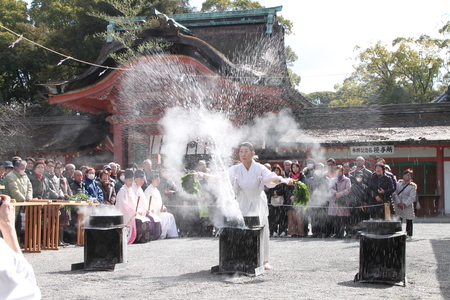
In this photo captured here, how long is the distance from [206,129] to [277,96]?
246cm

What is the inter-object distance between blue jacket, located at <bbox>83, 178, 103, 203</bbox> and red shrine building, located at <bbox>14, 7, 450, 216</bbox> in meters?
3.84

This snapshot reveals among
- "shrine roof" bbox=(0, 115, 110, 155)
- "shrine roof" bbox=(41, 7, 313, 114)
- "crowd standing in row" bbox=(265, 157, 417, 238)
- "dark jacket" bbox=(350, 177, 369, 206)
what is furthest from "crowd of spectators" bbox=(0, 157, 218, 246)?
"shrine roof" bbox=(0, 115, 110, 155)

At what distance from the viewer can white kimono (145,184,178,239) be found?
10750 millimetres

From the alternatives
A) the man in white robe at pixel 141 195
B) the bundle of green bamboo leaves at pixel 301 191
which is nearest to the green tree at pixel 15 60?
the man in white robe at pixel 141 195

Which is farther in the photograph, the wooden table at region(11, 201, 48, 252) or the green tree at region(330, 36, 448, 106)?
the green tree at region(330, 36, 448, 106)

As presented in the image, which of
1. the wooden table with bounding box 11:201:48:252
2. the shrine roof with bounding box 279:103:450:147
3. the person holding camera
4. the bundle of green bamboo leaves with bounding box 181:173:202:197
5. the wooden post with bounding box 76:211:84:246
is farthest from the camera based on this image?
the shrine roof with bounding box 279:103:450:147

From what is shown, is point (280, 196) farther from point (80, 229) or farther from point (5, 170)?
point (5, 170)

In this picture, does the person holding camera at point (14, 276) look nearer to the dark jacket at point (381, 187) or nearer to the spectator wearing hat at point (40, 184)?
the spectator wearing hat at point (40, 184)

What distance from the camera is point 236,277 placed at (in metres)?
6.04

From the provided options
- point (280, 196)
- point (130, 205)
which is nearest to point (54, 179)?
point (130, 205)

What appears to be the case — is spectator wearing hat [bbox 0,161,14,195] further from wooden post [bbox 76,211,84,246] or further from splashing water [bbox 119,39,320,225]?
splashing water [bbox 119,39,320,225]

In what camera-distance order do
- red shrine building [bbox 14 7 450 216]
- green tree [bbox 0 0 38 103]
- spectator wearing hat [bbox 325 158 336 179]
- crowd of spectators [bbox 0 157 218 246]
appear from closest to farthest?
crowd of spectators [bbox 0 157 218 246]
spectator wearing hat [bbox 325 158 336 179]
red shrine building [bbox 14 7 450 216]
green tree [bbox 0 0 38 103]

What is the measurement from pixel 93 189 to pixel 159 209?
1.47 m

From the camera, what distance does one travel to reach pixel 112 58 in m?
14.0
